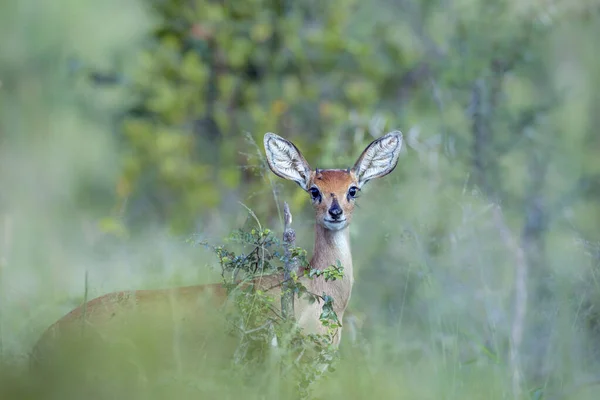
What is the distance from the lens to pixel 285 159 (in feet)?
17.7

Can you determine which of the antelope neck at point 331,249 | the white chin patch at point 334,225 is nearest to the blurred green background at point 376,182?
the antelope neck at point 331,249

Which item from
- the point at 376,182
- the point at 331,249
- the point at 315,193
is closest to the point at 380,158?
the point at 315,193

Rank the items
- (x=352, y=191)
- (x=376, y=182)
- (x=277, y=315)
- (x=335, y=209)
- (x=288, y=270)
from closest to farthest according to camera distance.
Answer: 1. (x=288, y=270)
2. (x=277, y=315)
3. (x=335, y=209)
4. (x=352, y=191)
5. (x=376, y=182)

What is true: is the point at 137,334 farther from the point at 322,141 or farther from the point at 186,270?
the point at 322,141

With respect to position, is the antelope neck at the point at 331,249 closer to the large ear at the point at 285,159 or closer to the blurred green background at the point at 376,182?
the large ear at the point at 285,159

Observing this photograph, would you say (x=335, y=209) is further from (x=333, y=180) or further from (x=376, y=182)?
(x=376, y=182)

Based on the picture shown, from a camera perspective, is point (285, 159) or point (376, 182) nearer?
point (285, 159)

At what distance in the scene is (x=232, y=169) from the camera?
30.5 feet

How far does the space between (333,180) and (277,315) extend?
841mm

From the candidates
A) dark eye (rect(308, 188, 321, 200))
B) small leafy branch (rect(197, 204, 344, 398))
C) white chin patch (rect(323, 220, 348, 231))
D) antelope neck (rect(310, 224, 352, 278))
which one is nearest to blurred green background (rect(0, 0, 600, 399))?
antelope neck (rect(310, 224, 352, 278))

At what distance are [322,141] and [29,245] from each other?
2.29 m

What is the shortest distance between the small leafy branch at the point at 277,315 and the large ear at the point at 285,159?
24.5 inches

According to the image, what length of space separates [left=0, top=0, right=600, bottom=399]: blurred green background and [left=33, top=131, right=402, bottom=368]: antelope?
491 millimetres

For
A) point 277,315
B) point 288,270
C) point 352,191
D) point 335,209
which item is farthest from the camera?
point 352,191
